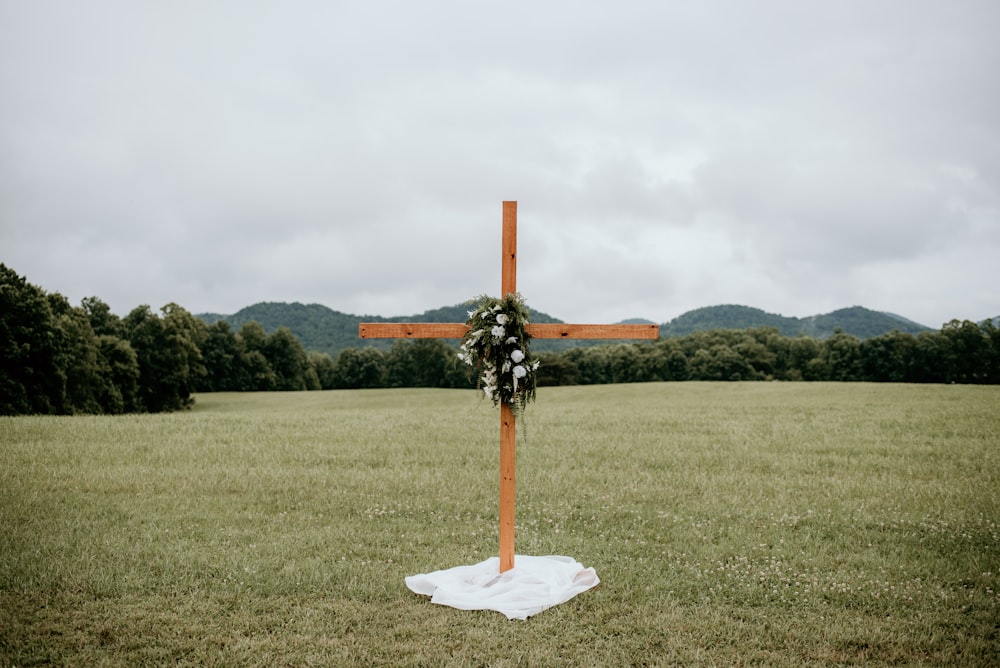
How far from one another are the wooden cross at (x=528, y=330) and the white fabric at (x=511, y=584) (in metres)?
0.29

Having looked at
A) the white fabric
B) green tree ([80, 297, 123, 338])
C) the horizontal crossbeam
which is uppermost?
green tree ([80, 297, 123, 338])

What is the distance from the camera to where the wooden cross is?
7945mm

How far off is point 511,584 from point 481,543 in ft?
6.37

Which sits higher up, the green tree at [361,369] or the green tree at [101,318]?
the green tree at [101,318]

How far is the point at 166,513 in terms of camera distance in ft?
35.0

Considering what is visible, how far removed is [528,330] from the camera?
316 inches

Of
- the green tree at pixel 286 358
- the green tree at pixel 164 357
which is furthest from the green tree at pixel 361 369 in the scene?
the green tree at pixel 164 357

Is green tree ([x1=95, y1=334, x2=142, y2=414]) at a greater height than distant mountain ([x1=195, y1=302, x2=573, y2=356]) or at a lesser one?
lesser

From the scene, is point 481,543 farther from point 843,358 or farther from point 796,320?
point 796,320

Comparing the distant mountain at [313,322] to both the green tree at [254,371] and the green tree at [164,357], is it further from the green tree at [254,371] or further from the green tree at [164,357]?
the green tree at [164,357]

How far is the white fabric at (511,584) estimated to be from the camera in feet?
23.1

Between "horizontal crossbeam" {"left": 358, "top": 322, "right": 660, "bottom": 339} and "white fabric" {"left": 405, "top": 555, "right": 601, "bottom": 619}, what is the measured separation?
2885 millimetres

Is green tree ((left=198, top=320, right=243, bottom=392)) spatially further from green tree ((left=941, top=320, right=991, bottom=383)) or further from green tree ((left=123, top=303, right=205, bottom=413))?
green tree ((left=941, top=320, right=991, bottom=383))

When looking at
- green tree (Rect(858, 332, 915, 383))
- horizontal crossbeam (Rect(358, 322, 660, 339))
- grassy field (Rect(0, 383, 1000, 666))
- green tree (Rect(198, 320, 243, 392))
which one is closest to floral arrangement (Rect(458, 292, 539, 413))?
horizontal crossbeam (Rect(358, 322, 660, 339))
